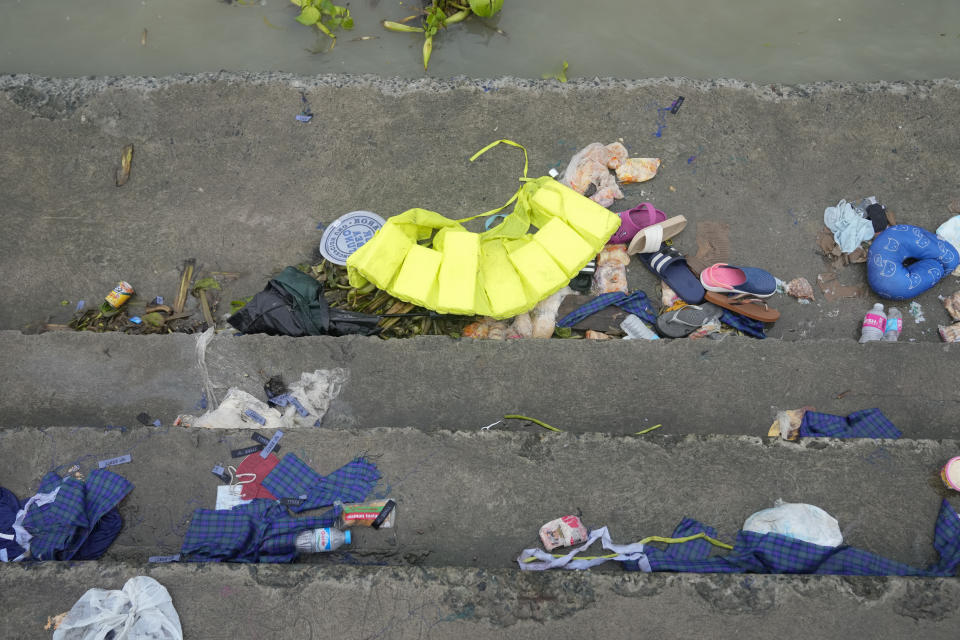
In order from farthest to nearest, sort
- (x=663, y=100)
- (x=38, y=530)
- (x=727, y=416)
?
1. (x=663, y=100)
2. (x=727, y=416)
3. (x=38, y=530)

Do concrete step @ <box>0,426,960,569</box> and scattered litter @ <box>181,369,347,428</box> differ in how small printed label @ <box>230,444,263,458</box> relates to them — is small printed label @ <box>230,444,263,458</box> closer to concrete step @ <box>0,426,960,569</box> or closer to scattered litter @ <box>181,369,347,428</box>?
concrete step @ <box>0,426,960,569</box>

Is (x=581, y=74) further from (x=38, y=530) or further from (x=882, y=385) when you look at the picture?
(x=38, y=530)

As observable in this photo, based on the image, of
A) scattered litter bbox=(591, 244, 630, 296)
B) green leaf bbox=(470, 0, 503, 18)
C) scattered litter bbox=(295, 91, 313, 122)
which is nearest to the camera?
scattered litter bbox=(591, 244, 630, 296)

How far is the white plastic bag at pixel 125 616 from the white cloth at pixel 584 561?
1348 millimetres

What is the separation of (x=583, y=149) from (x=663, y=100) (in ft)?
2.02

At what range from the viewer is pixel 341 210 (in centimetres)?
395

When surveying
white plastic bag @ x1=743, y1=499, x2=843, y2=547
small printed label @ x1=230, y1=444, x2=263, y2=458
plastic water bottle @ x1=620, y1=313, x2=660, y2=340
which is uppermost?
plastic water bottle @ x1=620, y1=313, x2=660, y2=340

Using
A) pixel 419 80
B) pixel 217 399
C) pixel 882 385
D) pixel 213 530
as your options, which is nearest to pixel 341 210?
pixel 419 80

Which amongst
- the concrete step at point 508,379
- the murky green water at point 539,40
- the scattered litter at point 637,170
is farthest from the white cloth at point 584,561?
the murky green water at point 539,40

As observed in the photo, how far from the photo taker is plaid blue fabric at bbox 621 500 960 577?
259 cm

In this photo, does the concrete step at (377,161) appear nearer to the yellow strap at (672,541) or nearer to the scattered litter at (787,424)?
the scattered litter at (787,424)

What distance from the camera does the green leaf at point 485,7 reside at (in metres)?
4.56

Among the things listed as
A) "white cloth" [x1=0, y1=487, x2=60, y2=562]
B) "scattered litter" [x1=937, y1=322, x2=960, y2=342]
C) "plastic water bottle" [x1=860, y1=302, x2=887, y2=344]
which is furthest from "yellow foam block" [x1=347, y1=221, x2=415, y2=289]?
"scattered litter" [x1=937, y1=322, x2=960, y2=342]

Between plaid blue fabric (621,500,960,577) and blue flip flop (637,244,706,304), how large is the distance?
1.42m
